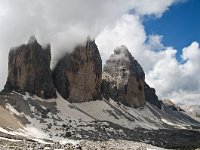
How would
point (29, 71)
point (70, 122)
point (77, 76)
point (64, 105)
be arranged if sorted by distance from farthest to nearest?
1. point (77, 76)
2. point (29, 71)
3. point (64, 105)
4. point (70, 122)

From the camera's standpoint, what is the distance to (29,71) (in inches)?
6752

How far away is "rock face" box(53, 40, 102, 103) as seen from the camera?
185 m

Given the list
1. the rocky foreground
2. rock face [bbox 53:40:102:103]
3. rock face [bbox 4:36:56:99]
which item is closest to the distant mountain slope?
the rocky foreground

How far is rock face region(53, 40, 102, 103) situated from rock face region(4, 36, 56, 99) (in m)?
10.8

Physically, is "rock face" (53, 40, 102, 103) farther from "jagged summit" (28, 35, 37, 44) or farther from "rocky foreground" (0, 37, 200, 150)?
"jagged summit" (28, 35, 37, 44)

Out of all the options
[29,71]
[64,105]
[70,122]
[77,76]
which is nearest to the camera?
[70,122]

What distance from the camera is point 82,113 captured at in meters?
171

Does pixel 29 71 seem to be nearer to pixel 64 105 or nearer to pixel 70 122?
pixel 64 105

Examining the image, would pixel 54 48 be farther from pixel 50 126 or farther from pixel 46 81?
pixel 50 126

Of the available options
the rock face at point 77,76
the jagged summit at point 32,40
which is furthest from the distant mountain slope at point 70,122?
the jagged summit at point 32,40

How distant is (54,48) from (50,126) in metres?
62.0

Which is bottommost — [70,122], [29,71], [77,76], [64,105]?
[70,122]

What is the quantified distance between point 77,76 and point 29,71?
26782 millimetres

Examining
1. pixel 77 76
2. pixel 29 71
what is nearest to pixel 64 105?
pixel 29 71
